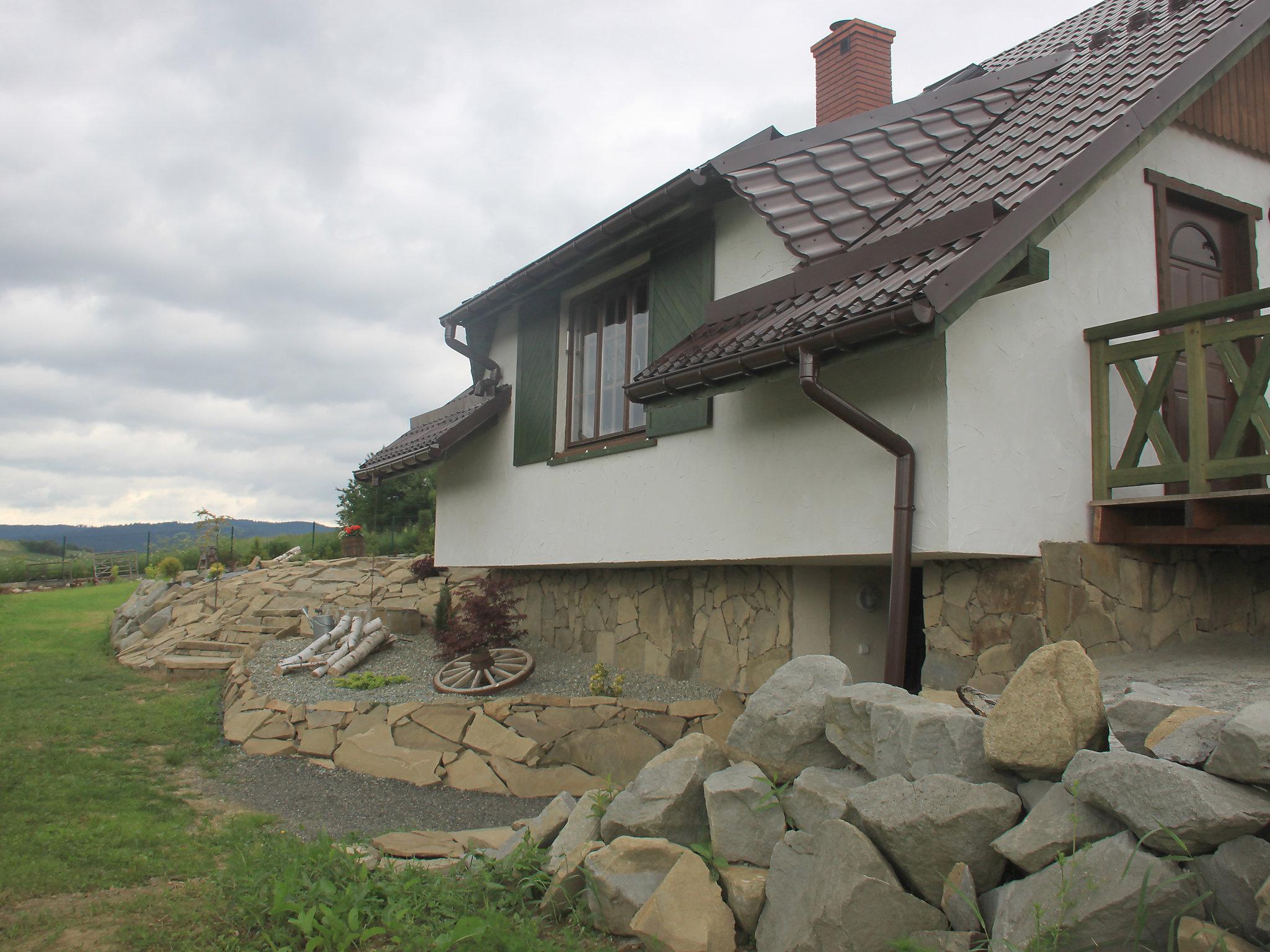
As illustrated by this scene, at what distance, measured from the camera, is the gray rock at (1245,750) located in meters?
2.54

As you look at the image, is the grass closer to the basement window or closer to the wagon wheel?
the wagon wheel

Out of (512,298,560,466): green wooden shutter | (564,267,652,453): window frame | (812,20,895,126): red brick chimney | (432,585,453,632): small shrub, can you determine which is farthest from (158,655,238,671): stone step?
(812,20,895,126): red brick chimney

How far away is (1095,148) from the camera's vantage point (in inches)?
202

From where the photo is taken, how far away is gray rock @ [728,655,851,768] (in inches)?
154

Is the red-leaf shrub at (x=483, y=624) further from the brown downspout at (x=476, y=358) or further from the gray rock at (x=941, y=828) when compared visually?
the gray rock at (x=941, y=828)

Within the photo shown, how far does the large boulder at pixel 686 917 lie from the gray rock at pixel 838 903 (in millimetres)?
149

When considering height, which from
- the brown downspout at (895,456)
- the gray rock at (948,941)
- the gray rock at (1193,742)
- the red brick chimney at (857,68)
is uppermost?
the red brick chimney at (857,68)

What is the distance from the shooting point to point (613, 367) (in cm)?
821

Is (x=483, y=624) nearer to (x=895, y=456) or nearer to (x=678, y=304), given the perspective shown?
(x=678, y=304)

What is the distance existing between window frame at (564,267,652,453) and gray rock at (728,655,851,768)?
357 cm

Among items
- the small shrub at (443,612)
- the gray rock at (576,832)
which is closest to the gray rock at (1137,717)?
the gray rock at (576,832)

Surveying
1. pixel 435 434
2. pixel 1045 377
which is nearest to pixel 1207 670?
pixel 1045 377

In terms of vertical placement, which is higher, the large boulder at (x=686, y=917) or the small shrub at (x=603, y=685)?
the small shrub at (x=603, y=685)

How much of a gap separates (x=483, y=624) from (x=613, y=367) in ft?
8.79
